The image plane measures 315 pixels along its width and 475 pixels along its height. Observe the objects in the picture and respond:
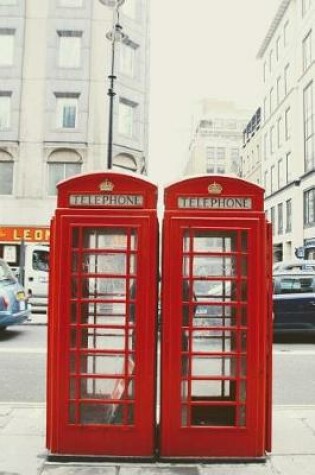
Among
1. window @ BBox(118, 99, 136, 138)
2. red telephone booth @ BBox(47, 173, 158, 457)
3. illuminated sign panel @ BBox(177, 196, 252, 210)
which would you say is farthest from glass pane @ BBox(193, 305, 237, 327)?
window @ BBox(118, 99, 136, 138)

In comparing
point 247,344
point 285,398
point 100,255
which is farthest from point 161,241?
point 285,398

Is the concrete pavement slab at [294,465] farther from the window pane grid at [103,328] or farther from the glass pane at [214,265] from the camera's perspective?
the glass pane at [214,265]

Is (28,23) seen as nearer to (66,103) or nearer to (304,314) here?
(66,103)

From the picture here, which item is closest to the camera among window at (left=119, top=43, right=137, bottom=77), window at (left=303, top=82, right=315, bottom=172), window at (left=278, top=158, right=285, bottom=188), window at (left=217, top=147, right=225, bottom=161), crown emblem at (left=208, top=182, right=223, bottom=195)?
crown emblem at (left=208, top=182, right=223, bottom=195)

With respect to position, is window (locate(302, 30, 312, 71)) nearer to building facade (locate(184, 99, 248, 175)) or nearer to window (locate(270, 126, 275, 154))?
window (locate(270, 126, 275, 154))

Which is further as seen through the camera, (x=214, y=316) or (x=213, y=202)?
(x=214, y=316)

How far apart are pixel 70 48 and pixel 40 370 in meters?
23.6

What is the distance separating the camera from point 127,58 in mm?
30297

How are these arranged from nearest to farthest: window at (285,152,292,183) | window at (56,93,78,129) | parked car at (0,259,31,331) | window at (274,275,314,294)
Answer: parked car at (0,259,31,331) < window at (274,275,314,294) < window at (56,93,78,129) < window at (285,152,292,183)

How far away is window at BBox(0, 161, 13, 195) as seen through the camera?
92.6ft

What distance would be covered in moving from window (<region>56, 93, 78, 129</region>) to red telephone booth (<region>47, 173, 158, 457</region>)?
2493cm

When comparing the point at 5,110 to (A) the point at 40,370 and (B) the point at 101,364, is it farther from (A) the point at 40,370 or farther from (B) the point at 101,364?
(B) the point at 101,364

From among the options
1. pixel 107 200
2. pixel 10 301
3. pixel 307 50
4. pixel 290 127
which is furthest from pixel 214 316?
pixel 290 127

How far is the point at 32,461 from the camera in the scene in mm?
4555
